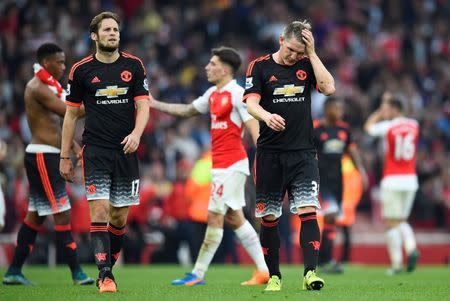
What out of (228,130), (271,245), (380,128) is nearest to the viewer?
(271,245)

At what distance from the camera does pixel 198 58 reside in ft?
83.4

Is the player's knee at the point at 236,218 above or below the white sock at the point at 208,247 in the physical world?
above

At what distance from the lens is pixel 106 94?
10453 mm

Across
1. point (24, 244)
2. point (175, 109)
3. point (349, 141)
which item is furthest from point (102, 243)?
point (349, 141)

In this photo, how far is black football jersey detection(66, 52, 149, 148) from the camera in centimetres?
1042

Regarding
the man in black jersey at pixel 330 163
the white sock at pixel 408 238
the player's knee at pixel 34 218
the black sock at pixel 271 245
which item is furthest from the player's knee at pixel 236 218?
the white sock at pixel 408 238

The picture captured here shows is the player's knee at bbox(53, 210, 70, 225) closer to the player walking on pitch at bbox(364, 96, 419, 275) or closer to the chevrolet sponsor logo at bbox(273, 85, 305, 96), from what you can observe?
the chevrolet sponsor logo at bbox(273, 85, 305, 96)

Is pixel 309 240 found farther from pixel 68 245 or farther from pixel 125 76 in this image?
pixel 68 245

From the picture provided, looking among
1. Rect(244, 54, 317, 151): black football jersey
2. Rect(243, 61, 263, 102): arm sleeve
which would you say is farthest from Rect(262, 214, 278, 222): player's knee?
Rect(243, 61, 263, 102): arm sleeve

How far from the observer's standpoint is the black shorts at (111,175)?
10.4 m

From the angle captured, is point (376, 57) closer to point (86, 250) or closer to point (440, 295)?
point (86, 250)

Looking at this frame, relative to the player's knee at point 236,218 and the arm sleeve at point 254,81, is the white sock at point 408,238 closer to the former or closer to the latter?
the player's knee at point 236,218

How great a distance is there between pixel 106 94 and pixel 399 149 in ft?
24.3

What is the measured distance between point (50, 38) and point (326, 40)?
7665 mm
